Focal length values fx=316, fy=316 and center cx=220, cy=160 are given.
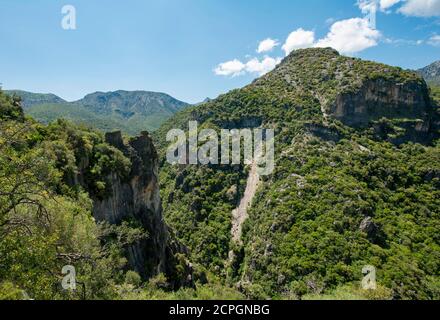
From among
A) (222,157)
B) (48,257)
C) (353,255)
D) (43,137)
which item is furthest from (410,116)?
(48,257)

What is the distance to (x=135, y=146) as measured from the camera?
3966 centimetres

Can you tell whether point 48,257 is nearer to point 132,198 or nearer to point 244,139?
point 132,198

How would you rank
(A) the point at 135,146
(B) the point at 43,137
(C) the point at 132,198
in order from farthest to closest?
(A) the point at 135,146 → (C) the point at 132,198 → (B) the point at 43,137

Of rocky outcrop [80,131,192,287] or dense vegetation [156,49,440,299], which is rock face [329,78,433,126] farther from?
rocky outcrop [80,131,192,287]

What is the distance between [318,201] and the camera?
198 ft

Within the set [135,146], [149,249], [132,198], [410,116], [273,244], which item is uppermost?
[410,116]

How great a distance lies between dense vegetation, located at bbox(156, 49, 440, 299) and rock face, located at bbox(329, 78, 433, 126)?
216 cm

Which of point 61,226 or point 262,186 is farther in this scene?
point 262,186

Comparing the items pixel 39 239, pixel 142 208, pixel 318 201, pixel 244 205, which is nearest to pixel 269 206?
pixel 318 201

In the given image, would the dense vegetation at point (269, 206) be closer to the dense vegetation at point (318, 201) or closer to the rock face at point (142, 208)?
the dense vegetation at point (318, 201)

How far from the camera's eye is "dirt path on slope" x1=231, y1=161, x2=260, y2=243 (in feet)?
232
